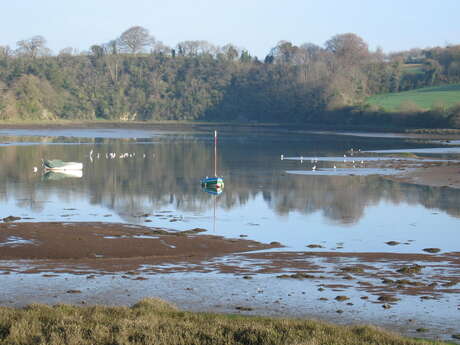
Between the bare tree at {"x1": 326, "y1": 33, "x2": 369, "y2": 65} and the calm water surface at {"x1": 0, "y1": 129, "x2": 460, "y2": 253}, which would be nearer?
the calm water surface at {"x1": 0, "y1": 129, "x2": 460, "y2": 253}

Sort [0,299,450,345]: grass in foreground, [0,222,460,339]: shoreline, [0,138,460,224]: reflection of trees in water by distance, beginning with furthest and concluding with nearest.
Result: [0,138,460,224]: reflection of trees in water, [0,222,460,339]: shoreline, [0,299,450,345]: grass in foreground

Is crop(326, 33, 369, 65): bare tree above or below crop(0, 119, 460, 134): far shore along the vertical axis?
above

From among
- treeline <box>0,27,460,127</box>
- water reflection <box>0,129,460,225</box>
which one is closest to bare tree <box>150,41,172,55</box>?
treeline <box>0,27,460,127</box>

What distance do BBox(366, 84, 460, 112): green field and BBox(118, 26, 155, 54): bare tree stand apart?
212 ft

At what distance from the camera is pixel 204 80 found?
568 ft

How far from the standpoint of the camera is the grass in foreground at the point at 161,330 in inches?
523

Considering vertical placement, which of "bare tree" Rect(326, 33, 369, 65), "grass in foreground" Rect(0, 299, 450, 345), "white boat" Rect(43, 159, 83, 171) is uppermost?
"bare tree" Rect(326, 33, 369, 65)

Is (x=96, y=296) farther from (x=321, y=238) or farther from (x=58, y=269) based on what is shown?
(x=321, y=238)

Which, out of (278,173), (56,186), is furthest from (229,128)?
(56,186)

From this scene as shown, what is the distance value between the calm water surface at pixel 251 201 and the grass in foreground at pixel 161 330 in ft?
35.6

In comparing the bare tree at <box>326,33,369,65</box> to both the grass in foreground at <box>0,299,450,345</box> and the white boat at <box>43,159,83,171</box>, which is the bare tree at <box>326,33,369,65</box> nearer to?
the white boat at <box>43,159,83,171</box>

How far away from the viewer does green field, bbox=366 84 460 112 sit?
123m

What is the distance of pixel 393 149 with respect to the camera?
3019 inches

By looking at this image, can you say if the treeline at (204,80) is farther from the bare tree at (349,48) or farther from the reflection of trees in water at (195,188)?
the reflection of trees in water at (195,188)
